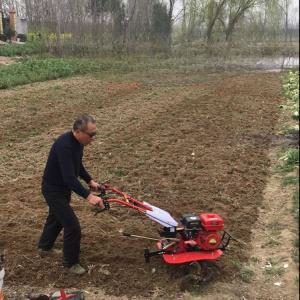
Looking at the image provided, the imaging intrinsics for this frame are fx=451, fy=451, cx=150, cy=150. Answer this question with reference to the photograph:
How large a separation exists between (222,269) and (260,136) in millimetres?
6534

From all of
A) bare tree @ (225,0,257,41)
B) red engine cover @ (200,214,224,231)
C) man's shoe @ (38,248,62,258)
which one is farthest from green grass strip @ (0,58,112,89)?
bare tree @ (225,0,257,41)

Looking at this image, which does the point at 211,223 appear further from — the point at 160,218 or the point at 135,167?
the point at 135,167

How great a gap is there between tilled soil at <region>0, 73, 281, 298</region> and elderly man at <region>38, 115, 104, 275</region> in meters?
0.35

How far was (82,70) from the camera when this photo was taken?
22.7 m

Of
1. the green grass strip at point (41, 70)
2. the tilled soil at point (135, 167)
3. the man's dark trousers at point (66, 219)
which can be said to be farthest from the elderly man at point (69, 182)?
the green grass strip at point (41, 70)

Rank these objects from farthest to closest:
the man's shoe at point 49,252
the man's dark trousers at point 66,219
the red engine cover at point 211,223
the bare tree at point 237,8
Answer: the bare tree at point 237,8 < the man's shoe at point 49,252 < the man's dark trousers at point 66,219 < the red engine cover at point 211,223

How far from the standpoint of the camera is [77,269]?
5059 mm

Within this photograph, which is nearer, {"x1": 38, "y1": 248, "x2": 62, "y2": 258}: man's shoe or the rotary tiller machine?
the rotary tiller machine

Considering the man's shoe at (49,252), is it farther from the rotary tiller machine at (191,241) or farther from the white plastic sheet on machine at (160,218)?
the white plastic sheet on machine at (160,218)

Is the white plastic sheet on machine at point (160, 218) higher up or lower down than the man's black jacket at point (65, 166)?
lower down

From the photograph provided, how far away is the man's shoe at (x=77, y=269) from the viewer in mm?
5037

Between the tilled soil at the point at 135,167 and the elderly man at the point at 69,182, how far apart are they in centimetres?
35

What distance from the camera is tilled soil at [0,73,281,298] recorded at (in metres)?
5.14

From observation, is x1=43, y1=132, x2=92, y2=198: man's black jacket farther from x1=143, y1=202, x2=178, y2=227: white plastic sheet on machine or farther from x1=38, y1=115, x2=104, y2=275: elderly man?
x1=143, y1=202, x2=178, y2=227: white plastic sheet on machine
